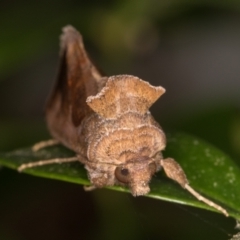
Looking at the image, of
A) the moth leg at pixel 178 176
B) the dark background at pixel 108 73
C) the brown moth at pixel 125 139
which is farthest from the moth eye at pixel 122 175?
the dark background at pixel 108 73

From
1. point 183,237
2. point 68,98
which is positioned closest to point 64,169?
point 68,98

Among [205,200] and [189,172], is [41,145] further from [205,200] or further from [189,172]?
[205,200]

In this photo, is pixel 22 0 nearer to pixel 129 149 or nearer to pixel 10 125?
pixel 10 125

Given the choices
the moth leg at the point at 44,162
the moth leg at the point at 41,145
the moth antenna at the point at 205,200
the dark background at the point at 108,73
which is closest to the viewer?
the moth antenna at the point at 205,200

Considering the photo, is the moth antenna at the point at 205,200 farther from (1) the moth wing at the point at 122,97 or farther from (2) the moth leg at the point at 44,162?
(2) the moth leg at the point at 44,162

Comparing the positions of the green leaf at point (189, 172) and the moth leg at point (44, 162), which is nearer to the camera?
the green leaf at point (189, 172)

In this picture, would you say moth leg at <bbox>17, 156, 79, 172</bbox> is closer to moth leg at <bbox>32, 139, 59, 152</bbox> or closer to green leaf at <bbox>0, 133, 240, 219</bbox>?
green leaf at <bbox>0, 133, 240, 219</bbox>
